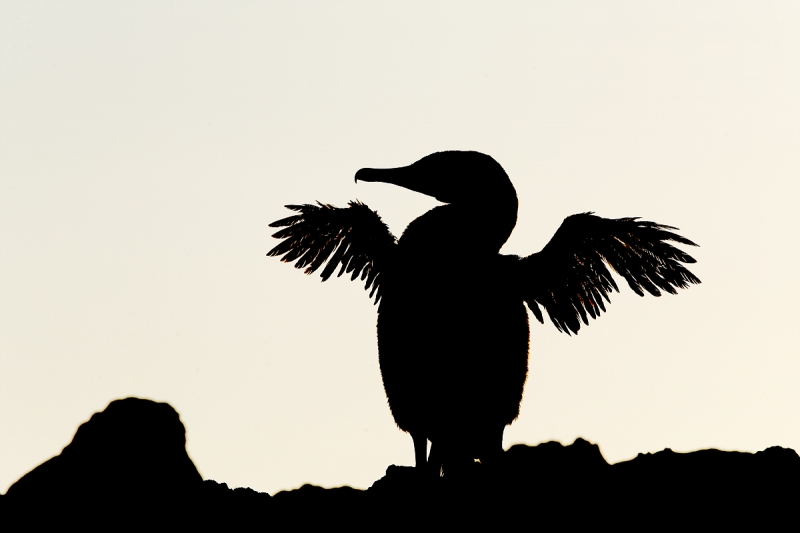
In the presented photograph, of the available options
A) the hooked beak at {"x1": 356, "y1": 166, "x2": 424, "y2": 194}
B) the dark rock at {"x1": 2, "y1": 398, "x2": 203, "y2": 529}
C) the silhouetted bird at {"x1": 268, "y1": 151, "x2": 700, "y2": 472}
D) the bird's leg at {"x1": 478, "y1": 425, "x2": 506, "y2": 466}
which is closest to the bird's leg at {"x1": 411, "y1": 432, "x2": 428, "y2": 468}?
the silhouetted bird at {"x1": 268, "y1": 151, "x2": 700, "y2": 472}

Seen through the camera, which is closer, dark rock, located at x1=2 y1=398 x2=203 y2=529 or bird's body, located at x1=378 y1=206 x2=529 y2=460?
dark rock, located at x1=2 y1=398 x2=203 y2=529

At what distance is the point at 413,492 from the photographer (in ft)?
24.3

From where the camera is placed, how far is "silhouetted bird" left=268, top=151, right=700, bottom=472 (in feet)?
30.5

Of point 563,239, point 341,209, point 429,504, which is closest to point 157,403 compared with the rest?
point 429,504

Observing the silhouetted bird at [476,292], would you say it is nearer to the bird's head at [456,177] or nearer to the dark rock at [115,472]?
the bird's head at [456,177]

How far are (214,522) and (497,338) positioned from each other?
287 cm

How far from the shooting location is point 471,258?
931 cm

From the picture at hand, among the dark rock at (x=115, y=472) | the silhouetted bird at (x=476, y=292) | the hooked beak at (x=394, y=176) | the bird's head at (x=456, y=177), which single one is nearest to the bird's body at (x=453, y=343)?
the silhouetted bird at (x=476, y=292)

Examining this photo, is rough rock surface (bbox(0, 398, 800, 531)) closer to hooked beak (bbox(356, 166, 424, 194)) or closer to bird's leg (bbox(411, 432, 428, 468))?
bird's leg (bbox(411, 432, 428, 468))

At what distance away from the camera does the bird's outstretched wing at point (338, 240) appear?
972 cm

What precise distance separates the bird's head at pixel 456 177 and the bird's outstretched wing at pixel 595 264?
0.56m

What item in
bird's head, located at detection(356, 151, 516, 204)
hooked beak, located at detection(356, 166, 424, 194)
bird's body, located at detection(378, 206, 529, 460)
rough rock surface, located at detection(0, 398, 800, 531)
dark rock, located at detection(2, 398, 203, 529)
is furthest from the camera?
hooked beak, located at detection(356, 166, 424, 194)

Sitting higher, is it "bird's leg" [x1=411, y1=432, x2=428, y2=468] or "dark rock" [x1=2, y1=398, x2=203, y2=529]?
"bird's leg" [x1=411, y1=432, x2=428, y2=468]

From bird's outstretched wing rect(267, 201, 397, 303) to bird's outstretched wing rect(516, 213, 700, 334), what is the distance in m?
1.14
